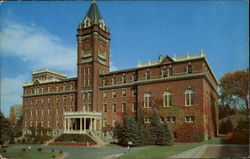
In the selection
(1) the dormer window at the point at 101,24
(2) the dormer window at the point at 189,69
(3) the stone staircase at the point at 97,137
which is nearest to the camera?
(2) the dormer window at the point at 189,69

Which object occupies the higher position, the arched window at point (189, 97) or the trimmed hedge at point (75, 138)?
the arched window at point (189, 97)

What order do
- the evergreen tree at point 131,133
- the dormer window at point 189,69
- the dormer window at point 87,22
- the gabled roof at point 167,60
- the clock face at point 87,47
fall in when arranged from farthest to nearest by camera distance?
the dormer window at point 87,22, the clock face at point 87,47, the gabled roof at point 167,60, the dormer window at point 189,69, the evergreen tree at point 131,133

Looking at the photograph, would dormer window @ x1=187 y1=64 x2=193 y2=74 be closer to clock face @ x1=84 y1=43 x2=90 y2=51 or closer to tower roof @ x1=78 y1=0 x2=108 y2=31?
clock face @ x1=84 y1=43 x2=90 y2=51

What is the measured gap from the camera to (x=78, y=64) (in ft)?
153

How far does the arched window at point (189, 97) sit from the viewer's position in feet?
110

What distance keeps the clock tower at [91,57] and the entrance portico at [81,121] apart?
1.68 meters

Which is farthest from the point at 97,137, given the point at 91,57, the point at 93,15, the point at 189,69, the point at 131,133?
the point at 93,15

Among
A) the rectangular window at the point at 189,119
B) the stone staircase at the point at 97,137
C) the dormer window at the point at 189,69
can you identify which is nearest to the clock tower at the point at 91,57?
the stone staircase at the point at 97,137

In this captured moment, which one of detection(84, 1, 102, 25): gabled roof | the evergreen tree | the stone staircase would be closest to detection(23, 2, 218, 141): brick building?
detection(84, 1, 102, 25): gabled roof

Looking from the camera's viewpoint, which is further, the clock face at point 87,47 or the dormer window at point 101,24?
the dormer window at point 101,24

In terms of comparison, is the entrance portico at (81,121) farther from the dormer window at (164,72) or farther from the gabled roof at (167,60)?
the gabled roof at (167,60)

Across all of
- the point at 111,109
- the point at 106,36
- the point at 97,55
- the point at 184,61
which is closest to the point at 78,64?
the point at 97,55

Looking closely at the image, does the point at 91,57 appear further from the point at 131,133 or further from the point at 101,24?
the point at 131,133

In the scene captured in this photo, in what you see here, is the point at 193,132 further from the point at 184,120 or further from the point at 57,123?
the point at 57,123
